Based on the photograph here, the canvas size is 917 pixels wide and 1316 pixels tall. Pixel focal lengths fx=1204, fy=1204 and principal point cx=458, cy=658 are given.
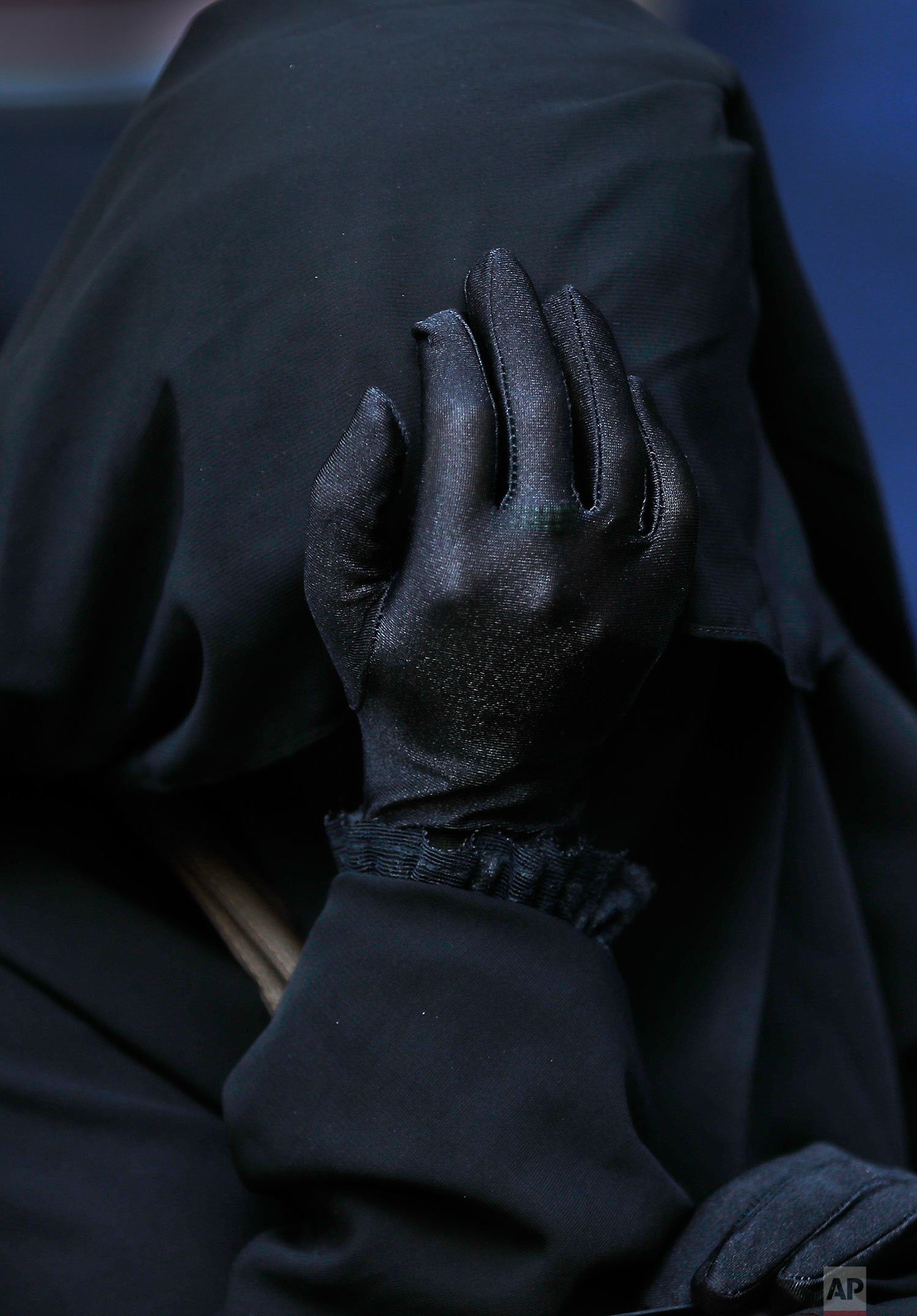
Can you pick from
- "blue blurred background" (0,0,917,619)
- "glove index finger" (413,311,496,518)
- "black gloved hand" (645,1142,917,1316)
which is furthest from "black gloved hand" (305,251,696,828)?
"blue blurred background" (0,0,917,619)

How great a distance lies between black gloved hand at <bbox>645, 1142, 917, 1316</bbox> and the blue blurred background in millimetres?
1182

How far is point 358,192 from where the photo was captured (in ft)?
2.81

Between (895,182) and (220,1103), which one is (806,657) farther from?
(895,182)

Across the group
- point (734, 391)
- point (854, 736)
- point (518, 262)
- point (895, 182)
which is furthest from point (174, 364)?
point (895, 182)

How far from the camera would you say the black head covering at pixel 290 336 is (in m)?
0.83

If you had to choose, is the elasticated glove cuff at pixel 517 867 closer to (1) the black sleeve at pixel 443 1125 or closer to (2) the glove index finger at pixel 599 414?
(1) the black sleeve at pixel 443 1125

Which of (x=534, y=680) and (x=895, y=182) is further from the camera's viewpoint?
(x=895, y=182)

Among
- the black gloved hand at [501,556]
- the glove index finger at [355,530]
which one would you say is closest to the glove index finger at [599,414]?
the black gloved hand at [501,556]

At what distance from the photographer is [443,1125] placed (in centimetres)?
75

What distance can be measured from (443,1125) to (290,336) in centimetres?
53

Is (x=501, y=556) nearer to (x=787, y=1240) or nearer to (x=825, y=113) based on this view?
(x=787, y=1240)

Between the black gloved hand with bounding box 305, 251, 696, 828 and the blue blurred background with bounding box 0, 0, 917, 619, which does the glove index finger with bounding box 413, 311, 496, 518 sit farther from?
the blue blurred background with bounding box 0, 0, 917, 619

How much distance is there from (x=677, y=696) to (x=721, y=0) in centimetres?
146

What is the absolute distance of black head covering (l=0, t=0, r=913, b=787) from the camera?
2.71 feet
